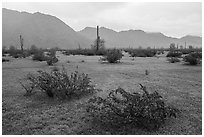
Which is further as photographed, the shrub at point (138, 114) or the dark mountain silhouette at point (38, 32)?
the dark mountain silhouette at point (38, 32)

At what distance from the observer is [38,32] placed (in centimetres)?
14912

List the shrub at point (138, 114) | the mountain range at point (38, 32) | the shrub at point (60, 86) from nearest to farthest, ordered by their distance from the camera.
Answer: the shrub at point (138, 114) → the shrub at point (60, 86) → the mountain range at point (38, 32)

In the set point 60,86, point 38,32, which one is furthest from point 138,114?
point 38,32

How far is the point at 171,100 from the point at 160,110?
1.85 meters

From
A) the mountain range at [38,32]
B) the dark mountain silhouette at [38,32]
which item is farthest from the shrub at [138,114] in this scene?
the dark mountain silhouette at [38,32]

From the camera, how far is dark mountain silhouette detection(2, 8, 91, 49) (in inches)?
5217

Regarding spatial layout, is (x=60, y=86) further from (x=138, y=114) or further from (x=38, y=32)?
(x=38, y=32)

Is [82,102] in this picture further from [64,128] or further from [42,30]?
[42,30]

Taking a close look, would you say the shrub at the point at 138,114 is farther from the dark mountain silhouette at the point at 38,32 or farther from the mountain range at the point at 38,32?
the dark mountain silhouette at the point at 38,32

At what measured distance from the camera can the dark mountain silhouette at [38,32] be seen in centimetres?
13250

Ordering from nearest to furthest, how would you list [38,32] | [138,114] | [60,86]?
1. [138,114]
2. [60,86]
3. [38,32]

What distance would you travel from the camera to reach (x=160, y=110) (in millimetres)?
4664

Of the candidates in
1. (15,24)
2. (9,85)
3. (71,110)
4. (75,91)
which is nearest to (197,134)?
(71,110)

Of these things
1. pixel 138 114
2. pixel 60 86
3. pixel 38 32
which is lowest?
pixel 138 114
